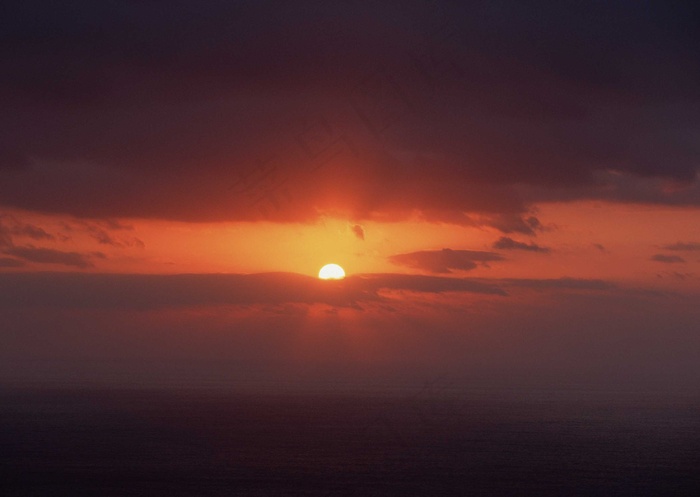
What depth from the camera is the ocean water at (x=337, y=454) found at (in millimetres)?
78688

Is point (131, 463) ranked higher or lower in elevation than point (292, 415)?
lower

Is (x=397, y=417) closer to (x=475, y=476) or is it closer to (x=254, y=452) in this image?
(x=254, y=452)

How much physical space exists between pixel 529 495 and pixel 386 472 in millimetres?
18049

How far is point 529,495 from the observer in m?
75.6

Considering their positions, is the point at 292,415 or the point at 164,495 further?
the point at 292,415

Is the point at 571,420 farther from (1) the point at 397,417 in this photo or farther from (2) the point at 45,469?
(2) the point at 45,469

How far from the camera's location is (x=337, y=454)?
99.6 m

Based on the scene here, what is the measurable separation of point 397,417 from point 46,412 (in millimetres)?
76112

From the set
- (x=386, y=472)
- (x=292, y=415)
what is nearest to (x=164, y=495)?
(x=386, y=472)

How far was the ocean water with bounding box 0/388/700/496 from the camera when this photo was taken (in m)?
78.7

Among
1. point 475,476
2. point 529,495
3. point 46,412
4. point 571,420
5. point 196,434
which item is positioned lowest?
point 529,495

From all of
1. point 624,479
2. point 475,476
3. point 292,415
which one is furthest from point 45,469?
point 292,415

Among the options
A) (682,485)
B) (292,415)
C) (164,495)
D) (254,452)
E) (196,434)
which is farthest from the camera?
(292,415)

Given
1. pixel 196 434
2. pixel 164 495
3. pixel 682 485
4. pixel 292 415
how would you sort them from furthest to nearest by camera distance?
1. pixel 292 415
2. pixel 196 434
3. pixel 682 485
4. pixel 164 495
